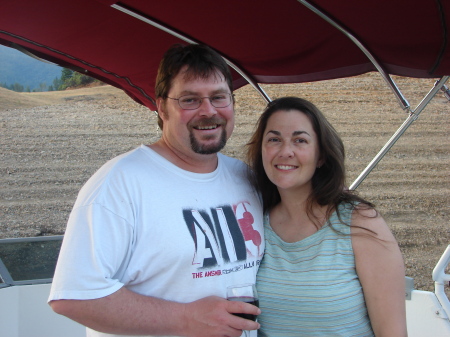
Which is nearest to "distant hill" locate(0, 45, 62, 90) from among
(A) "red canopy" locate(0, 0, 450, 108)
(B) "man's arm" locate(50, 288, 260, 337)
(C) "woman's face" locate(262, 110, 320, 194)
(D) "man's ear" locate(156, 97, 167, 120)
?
(A) "red canopy" locate(0, 0, 450, 108)

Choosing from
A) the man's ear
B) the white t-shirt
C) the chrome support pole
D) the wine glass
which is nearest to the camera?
the white t-shirt

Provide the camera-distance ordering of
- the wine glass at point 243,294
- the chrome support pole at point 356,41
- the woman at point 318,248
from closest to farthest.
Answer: the wine glass at point 243,294 → the woman at point 318,248 → the chrome support pole at point 356,41

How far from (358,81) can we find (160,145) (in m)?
16.9

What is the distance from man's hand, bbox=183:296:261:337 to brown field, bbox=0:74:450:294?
561 cm

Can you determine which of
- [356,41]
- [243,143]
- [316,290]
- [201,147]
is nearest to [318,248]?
[316,290]

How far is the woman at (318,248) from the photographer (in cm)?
177

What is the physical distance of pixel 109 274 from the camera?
62.5 inches

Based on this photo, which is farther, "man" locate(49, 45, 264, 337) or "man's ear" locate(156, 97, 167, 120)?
"man's ear" locate(156, 97, 167, 120)

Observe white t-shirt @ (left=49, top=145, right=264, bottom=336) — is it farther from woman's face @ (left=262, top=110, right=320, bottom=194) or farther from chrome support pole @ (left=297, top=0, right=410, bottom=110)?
chrome support pole @ (left=297, top=0, right=410, bottom=110)

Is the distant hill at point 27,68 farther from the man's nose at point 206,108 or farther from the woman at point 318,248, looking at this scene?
the woman at point 318,248

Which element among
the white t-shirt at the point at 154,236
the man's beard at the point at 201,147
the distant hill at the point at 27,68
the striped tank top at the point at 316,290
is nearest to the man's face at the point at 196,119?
the man's beard at the point at 201,147

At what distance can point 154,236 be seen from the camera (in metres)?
1.69

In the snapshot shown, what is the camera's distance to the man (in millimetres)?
1557

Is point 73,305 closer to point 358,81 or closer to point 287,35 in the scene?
point 287,35
